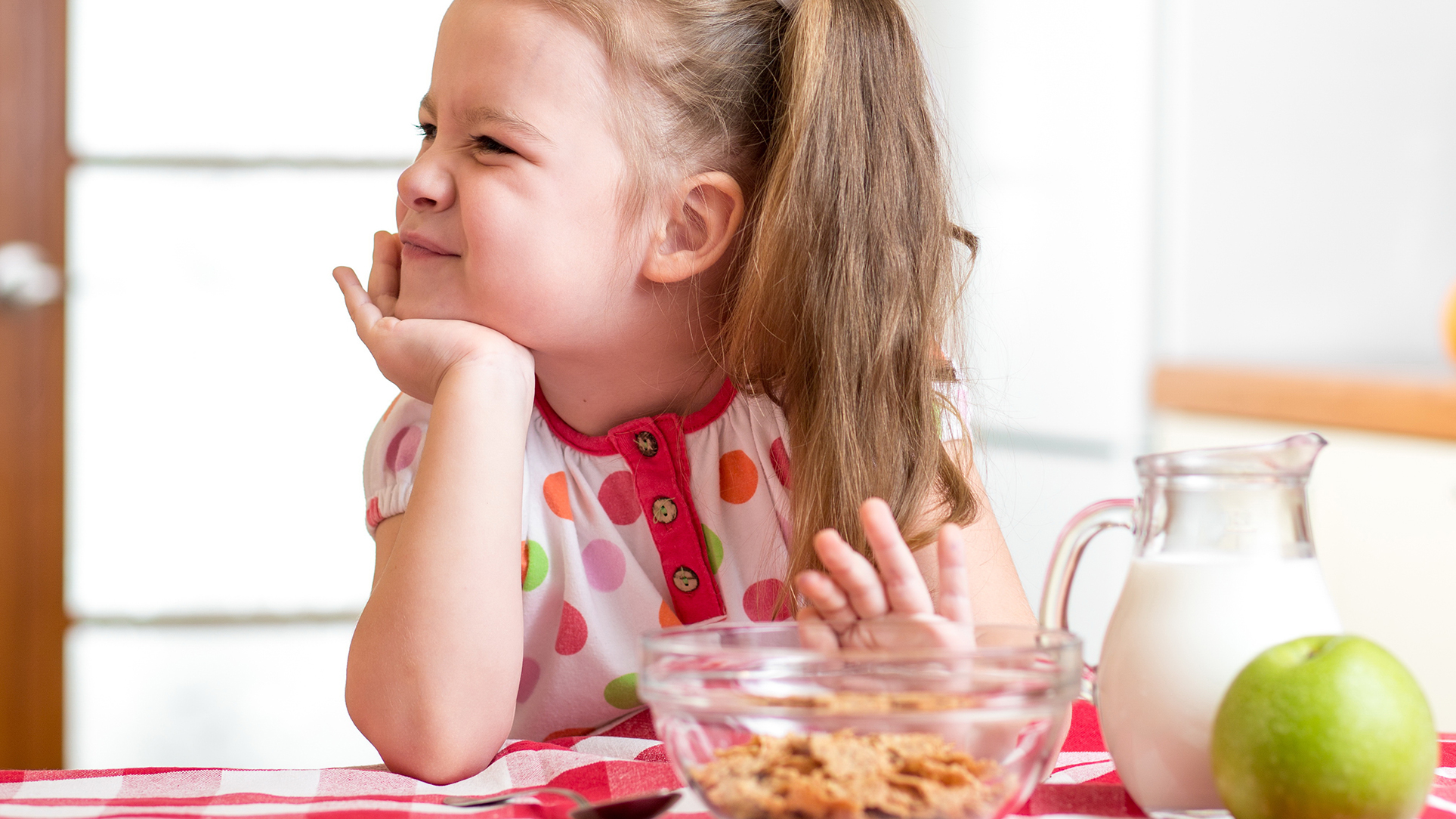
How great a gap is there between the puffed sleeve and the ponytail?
0.94 ft

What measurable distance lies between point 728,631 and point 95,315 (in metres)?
1.92

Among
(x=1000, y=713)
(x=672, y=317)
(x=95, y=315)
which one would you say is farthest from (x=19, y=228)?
(x=1000, y=713)

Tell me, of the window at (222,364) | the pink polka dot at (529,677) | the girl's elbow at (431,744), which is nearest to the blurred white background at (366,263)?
the window at (222,364)

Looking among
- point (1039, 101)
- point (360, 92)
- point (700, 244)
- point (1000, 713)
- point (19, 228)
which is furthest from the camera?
point (1039, 101)

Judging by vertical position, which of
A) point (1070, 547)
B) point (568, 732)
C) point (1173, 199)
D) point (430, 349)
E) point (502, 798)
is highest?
point (1173, 199)

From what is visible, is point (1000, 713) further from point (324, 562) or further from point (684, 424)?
point (324, 562)

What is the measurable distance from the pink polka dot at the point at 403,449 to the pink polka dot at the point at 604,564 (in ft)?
0.56

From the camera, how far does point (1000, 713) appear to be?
46 cm

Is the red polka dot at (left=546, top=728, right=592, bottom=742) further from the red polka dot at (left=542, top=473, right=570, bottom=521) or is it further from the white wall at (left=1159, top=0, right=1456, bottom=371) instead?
the white wall at (left=1159, top=0, right=1456, bottom=371)

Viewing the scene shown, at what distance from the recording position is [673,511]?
1.08 meters

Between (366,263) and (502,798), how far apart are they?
1.84 meters

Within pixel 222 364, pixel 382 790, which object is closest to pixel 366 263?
pixel 222 364

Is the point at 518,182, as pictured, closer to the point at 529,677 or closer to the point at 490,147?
the point at 490,147

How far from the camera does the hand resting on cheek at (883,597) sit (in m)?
0.55
